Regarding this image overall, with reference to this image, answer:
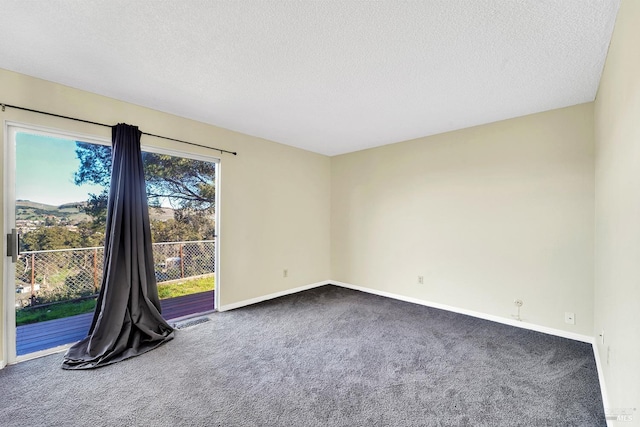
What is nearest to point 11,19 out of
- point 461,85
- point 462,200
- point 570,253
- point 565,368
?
point 461,85

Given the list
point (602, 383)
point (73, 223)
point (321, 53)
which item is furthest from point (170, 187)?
point (602, 383)

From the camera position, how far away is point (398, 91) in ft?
8.20

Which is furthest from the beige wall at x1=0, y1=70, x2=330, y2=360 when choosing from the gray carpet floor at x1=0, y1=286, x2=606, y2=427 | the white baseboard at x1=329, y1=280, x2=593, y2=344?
the white baseboard at x1=329, y1=280, x2=593, y2=344

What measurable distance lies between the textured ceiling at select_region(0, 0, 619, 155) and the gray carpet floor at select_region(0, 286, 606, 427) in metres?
2.39

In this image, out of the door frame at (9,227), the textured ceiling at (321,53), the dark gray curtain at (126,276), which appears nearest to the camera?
the textured ceiling at (321,53)

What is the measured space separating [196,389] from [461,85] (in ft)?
10.6

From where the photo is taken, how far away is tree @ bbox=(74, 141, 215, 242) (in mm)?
2719

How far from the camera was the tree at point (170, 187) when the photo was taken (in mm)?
2719

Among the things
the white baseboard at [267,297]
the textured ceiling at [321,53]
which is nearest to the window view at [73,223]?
the white baseboard at [267,297]

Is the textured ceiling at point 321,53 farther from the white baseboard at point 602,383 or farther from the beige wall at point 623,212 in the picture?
the white baseboard at point 602,383

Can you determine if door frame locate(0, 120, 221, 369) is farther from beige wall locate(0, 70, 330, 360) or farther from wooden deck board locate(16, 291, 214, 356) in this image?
wooden deck board locate(16, 291, 214, 356)

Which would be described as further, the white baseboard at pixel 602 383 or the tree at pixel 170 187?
the tree at pixel 170 187

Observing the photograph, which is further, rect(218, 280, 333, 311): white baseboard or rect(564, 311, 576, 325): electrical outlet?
rect(218, 280, 333, 311): white baseboard

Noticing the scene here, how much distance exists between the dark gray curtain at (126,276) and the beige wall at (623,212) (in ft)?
11.0
